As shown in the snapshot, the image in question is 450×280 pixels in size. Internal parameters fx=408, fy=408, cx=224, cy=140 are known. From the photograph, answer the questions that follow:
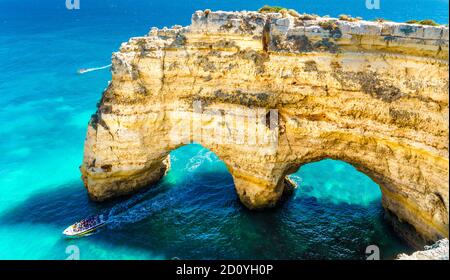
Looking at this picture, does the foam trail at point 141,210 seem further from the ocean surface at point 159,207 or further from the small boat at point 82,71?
the small boat at point 82,71

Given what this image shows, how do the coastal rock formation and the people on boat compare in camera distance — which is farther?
the people on boat

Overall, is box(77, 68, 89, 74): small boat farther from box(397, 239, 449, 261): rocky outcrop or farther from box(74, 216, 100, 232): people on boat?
box(397, 239, 449, 261): rocky outcrop

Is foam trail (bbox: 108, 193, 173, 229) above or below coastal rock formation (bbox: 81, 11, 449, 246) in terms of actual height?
below

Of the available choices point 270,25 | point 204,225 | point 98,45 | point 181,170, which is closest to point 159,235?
point 204,225

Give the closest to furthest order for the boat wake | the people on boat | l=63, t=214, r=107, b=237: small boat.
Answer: l=63, t=214, r=107, b=237: small boat, the people on boat, the boat wake

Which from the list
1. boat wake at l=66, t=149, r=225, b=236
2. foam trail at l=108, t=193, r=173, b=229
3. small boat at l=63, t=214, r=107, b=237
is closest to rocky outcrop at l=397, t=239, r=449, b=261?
boat wake at l=66, t=149, r=225, b=236

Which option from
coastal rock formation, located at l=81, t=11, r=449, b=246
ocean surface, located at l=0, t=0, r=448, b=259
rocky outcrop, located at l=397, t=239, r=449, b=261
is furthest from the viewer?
ocean surface, located at l=0, t=0, r=448, b=259

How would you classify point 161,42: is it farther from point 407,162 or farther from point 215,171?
point 407,162
